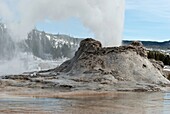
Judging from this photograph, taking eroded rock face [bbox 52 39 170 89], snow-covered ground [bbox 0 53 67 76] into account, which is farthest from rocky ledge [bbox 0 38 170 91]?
snow-covered ground [bbox 0 53 67 76]

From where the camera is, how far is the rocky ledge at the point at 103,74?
3422 centimetres

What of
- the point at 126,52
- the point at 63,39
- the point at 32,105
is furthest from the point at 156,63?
the point at 63,39

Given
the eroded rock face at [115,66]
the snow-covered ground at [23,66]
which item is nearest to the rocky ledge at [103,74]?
the eroded rock face at [115,66]

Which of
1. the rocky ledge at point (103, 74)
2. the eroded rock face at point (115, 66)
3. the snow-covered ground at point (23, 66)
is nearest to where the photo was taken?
A: the rocky ledge at point (103, 74)

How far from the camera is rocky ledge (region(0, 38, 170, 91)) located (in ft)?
112

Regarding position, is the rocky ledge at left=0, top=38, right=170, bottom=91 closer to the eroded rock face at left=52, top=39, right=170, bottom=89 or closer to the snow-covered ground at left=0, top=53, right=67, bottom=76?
the eroded rock face at left=52, top=39, right=170, bottom=89

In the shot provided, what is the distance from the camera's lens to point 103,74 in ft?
121

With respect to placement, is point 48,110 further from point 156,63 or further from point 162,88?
point 156,63

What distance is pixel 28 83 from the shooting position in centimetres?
3466

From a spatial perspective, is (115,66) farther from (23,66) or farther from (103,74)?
(23,66)

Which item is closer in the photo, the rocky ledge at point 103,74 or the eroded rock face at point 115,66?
the rocky ledge at point 103,74

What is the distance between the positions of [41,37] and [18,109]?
138 meters

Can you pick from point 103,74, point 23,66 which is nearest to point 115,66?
point 103,74

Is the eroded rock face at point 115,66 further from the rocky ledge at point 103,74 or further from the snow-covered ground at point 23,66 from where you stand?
the snow-covered ground at point 23,66
